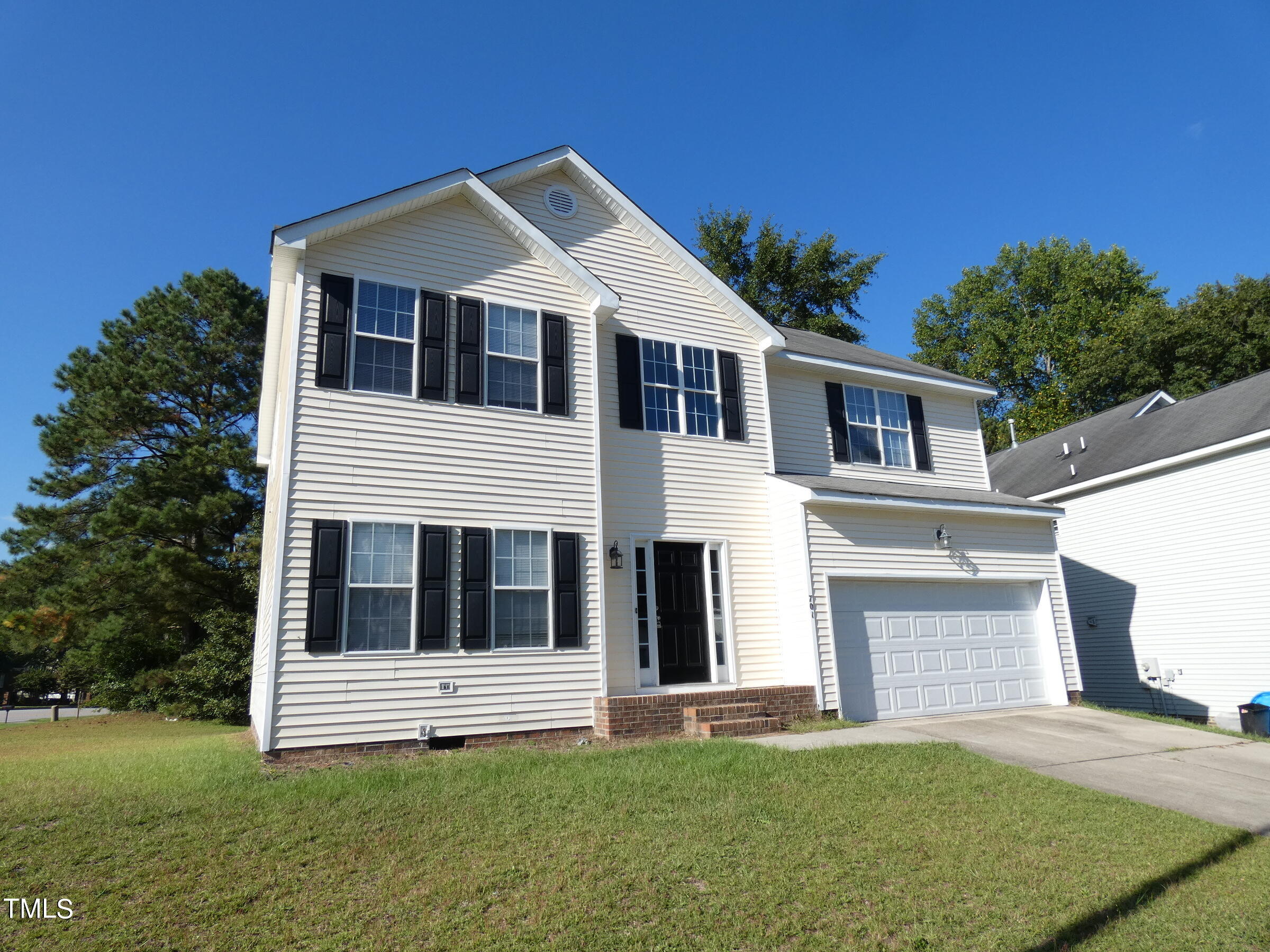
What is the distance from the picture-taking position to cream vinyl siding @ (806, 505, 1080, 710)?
1111cm

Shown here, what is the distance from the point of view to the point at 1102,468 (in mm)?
17406

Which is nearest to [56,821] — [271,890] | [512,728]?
[271,890]

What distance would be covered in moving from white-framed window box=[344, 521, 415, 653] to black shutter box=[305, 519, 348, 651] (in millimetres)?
130

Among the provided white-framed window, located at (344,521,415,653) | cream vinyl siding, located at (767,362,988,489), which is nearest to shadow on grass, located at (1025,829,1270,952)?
white-framed window, located at (344,521,415,653)

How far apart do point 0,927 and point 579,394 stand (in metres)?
7.96

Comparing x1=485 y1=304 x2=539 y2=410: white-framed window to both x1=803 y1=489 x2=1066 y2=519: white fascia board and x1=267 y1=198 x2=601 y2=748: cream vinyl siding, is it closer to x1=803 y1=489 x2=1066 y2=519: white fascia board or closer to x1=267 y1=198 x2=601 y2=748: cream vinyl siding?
x1=267 y1=198 x2=601 y2=748: cream vinyl siding

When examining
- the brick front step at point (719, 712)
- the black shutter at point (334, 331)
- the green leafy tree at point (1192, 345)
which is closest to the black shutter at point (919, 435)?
the brick front step at point (719, 712)

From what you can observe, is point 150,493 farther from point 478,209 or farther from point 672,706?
point 672,706

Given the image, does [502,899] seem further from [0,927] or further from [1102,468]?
[1102,468]

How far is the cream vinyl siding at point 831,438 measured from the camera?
13.4m

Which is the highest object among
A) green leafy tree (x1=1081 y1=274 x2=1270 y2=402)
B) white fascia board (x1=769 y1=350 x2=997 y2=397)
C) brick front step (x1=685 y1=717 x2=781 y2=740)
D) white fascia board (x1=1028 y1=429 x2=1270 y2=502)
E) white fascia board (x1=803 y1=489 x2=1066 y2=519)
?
green leafy tree (x1=1081 y1=274 x2=1270 y2=402)

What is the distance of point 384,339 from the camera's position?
967 cm

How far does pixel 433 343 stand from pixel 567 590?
3613 millimetres

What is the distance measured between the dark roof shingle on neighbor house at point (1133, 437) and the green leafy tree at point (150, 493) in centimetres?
2002
